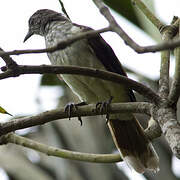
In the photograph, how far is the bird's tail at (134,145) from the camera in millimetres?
3437

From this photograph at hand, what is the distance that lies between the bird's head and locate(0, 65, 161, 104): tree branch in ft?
8.84

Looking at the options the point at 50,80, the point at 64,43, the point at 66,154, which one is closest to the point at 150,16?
the point at 66,154

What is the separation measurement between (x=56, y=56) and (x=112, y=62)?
1.61 ft

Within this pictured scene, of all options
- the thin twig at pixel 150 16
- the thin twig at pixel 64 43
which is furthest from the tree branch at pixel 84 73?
the thin twig at pixel 150 16

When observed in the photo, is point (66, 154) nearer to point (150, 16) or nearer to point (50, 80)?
point (150, 16)

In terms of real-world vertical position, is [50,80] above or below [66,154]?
below

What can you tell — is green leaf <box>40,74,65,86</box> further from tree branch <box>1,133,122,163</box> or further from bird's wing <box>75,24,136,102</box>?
tree branch <box>1,133,122,163</box>

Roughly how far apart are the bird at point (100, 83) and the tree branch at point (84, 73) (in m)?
1.60

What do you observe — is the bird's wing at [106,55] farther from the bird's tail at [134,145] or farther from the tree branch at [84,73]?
the tree branch at [84,73]

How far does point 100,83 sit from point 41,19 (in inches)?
50.4

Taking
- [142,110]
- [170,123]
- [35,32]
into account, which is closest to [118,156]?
[142,110]

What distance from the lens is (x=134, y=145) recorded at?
3.85m

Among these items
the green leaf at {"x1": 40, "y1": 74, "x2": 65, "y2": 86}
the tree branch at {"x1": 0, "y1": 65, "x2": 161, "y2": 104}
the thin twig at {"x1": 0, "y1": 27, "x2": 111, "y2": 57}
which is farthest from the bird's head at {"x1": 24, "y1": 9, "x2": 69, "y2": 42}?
the thin twig at {"x1": 0, "y1": 27, "x2": 111, "y2": 57}

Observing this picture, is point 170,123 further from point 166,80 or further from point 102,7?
point 102,7
